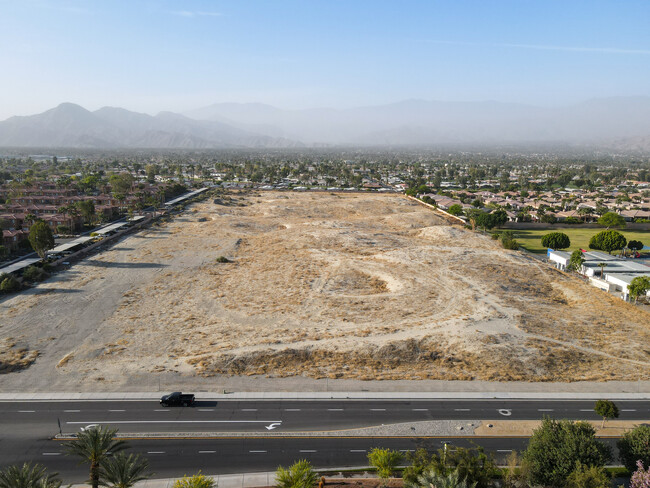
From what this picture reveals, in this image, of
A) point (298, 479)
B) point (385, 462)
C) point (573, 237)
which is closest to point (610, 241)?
point (573, 237)

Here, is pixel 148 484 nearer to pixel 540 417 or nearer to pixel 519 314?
pixel 540 417

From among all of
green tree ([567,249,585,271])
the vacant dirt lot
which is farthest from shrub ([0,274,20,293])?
green tree ([567,249,585,271])

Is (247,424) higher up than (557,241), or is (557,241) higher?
(557,241)

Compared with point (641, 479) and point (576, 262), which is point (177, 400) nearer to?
point (641, 479)

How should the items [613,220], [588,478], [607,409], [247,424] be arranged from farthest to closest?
1. [613,220]
2. [247,424]
3. [607,409]
4. [588,478]

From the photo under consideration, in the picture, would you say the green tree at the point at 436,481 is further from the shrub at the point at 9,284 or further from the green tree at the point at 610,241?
the green tree at the point at 610,241

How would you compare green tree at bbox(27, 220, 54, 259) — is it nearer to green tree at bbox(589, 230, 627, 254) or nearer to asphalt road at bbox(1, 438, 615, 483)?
A: asphalt road at bbox(1, 438, 615, 483)

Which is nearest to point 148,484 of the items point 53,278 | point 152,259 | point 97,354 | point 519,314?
point 97,354
